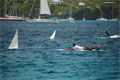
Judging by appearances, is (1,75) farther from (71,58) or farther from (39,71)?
(71,58)

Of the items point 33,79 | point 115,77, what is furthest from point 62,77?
point 115,77

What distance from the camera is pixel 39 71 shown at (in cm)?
3647

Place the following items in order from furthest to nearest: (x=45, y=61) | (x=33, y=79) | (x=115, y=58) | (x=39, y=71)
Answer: (x=115, y=58), (x=45, y=61), (x=39, y=71), (x=33, y=79)

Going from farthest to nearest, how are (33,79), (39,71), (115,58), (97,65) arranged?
1. (115,58)
2. (97,65)
3. (39,71)
4. (33,79)

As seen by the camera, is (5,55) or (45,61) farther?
(5,55)

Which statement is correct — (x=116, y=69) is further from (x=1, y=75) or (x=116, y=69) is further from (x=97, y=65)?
(x=1, y=75)

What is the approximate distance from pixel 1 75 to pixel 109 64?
525 inches

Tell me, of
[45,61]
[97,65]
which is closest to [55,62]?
[45,61]

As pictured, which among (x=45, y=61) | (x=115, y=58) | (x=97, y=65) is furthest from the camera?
(x=115, y=58)

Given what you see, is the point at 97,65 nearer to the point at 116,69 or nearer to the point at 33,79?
the point at 116,69

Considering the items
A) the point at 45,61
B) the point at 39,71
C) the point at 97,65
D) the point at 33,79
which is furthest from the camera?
the point at 45,61

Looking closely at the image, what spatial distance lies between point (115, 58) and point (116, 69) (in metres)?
8.90

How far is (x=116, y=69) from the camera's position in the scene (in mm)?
37969

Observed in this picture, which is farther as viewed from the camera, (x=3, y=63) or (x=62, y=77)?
(x=3, y=63)
